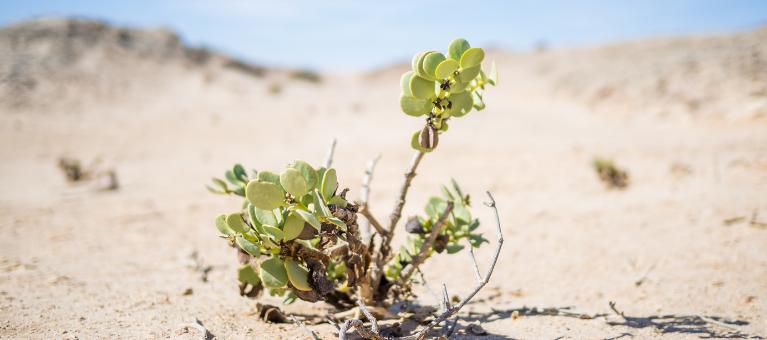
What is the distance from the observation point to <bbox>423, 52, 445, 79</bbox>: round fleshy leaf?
1.40m

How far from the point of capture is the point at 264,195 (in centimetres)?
127

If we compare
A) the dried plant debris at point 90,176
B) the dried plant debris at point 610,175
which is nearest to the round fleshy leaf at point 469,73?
the dried plant debris at point 610,175

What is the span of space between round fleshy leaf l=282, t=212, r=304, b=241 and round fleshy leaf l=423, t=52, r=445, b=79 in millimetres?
581

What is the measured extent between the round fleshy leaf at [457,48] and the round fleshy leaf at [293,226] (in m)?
0.68

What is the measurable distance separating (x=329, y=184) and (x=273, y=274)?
12.8 inches

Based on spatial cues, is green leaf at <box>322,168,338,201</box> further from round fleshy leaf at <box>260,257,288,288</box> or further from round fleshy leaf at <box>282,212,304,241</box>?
round fleshy leaf at <box>260,257,288,288</box>

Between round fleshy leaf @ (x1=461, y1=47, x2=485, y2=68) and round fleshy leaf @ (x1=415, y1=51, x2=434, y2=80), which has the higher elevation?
round fleshy leaf @ (x1=461, y1=47, x2=485, y2=68)

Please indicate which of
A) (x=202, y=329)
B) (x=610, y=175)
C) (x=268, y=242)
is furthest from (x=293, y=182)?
(x=610, y=175)

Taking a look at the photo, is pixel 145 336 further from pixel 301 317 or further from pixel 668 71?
pixel 668 71

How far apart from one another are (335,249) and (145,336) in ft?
2.50

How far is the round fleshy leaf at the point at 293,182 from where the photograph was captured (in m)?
1.27

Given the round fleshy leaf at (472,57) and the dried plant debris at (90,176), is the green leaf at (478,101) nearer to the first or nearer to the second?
the round fleshy leaf at (472,57)

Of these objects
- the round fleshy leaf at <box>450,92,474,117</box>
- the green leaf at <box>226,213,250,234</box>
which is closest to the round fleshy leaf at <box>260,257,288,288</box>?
the green leaf at <box>226,213,250,234</box>

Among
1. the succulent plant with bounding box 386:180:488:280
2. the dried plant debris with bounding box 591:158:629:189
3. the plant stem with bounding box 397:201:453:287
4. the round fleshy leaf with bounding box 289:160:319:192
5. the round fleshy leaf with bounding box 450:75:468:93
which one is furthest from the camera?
the dried plant debris with bounding box 591:158:629:189
